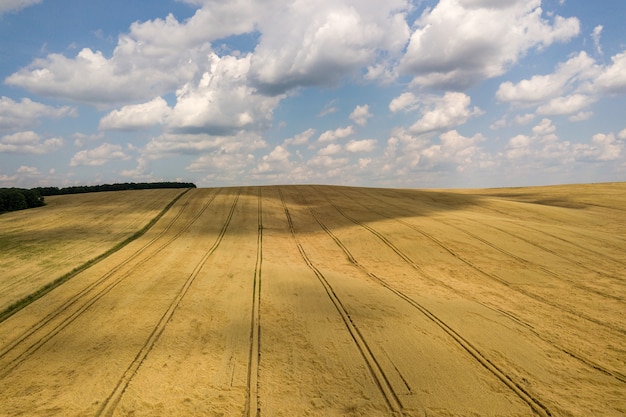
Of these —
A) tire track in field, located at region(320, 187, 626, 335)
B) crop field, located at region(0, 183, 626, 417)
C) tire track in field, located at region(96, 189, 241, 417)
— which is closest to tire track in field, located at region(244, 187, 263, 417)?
crop field, located at region(0, 183, 626, 417)

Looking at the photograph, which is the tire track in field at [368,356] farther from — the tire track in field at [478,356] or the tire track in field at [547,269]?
the tire track in field at [547,269]

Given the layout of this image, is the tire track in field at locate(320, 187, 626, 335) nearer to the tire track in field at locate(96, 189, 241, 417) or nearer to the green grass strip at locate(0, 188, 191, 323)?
the tire track in field at locate(96, 189, 241, 417)

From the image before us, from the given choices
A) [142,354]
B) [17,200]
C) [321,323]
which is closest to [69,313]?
[142,354]

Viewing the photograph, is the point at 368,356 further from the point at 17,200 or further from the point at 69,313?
the point at 17,200

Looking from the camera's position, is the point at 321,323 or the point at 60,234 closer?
the point at 321,323

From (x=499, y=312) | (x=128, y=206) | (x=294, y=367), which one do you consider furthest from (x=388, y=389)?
(x=128, y=206)

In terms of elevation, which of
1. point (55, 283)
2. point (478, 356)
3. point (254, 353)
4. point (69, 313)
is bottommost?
point (478, 356)
